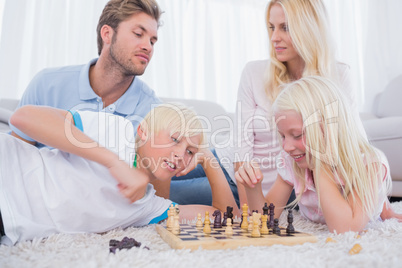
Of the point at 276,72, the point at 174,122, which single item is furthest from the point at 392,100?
the point at 174,122

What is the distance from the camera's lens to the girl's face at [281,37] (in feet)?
5.32

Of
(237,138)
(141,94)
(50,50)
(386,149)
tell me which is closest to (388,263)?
(237,138)

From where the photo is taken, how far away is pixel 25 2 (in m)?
2.75

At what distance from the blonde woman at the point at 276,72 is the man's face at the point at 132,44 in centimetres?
52

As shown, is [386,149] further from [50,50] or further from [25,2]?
[25,2]

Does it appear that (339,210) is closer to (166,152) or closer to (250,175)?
(250,175)

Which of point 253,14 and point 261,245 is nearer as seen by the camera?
point 261,245

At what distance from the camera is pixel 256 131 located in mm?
1767

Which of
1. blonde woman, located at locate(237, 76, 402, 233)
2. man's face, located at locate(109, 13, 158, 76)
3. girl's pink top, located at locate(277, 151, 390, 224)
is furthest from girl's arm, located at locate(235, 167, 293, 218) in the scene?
man's face, located at locate(109, 13, 158, 76)

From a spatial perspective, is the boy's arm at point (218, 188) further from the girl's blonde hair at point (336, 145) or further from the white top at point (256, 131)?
the girl's blonde hair at point (336, 145)

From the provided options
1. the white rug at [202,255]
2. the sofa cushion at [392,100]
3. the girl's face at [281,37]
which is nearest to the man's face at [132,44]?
the girl's face at [281,37]

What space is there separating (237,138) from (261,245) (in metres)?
0.87

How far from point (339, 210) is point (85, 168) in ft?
2.65

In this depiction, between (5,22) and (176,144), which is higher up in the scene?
(5,22)
